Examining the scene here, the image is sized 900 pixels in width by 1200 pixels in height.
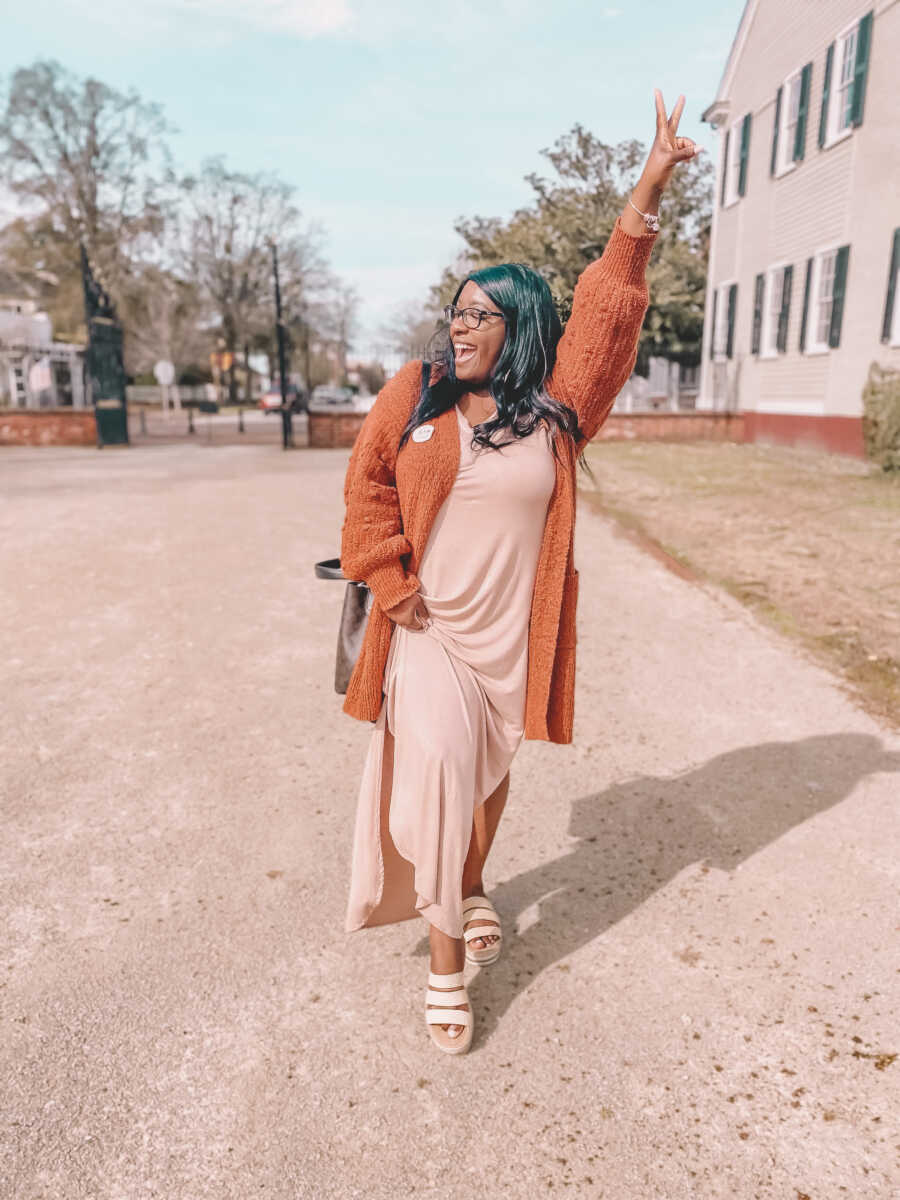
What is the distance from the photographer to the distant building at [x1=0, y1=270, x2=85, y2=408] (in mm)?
33656

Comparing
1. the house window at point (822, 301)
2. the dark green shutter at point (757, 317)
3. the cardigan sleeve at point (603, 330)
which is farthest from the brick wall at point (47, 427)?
the cardigan sleeve at point (603, 330)

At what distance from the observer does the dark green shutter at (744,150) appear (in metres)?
20.3

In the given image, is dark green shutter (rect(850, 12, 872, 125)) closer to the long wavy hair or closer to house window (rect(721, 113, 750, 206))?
house window (rect(721, 113, 750, 206))

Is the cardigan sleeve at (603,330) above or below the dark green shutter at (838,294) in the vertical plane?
below

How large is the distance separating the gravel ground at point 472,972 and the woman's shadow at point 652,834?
0.04 feet

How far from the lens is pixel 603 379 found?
2.23 metres

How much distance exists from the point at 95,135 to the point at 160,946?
1797 inches

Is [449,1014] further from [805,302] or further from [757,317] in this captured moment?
[757,317]

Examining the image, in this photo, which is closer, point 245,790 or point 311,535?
point 245,790

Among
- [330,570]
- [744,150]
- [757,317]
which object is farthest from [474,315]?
[744,150]

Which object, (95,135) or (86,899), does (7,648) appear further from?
(95,135)

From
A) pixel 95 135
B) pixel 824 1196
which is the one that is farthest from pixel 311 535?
pixel 95 135

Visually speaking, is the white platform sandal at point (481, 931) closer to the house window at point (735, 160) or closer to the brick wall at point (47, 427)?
the brick wall at point (47, 427)

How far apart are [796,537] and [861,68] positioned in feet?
35.7
